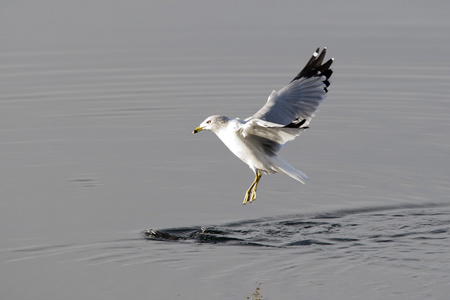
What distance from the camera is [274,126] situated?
8672 mm

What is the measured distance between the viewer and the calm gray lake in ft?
27.4

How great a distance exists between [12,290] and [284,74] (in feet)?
29.4

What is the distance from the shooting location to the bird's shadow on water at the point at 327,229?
9188 mm

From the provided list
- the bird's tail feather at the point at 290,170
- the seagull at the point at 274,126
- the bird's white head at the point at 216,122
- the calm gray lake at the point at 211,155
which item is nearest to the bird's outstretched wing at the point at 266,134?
the seagull at the point at 274,126

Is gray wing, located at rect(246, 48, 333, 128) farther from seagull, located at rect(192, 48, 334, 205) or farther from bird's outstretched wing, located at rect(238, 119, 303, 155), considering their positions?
bird's outstretched wing, located at rect(238, 119, 303, 155)

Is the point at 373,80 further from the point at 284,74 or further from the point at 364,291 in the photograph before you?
the point at 364,291

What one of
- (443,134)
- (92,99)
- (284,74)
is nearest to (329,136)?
(443,134)

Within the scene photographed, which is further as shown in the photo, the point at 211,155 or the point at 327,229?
the point at 211,155

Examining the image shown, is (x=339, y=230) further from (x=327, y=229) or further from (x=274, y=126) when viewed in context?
(x=274, y=126)

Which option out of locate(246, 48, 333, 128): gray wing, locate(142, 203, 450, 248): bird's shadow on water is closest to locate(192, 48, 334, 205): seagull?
locate(246, 48, 333, 128): gray wing

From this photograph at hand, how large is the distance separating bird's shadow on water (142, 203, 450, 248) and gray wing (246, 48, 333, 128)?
1.51 m

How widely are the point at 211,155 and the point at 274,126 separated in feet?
12.4

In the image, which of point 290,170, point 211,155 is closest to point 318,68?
point 290,170

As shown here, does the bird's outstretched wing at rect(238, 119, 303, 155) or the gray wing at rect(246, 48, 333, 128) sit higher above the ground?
the gray wing at rect(246, 48, 333, 128)
